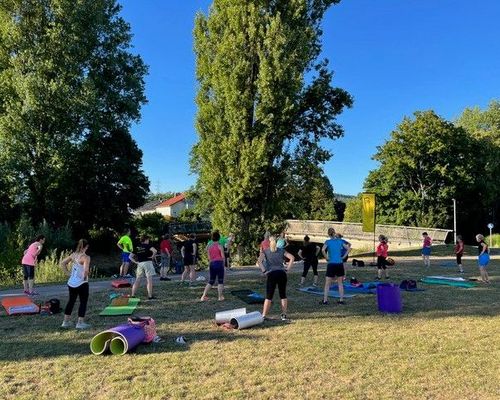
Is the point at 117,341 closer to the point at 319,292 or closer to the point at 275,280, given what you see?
the point at 275,280

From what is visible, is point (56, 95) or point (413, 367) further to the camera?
point (56, 95)

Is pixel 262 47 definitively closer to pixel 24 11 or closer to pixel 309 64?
pixel 309 64

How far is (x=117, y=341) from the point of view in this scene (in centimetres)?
752

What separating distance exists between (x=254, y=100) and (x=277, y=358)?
20140mm

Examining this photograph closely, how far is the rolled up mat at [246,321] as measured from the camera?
9062mm

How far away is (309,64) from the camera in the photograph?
89.2ft

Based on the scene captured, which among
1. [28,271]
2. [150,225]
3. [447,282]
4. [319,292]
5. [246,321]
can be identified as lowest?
[246,321]

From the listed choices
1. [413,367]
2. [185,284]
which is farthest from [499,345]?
[185,284]

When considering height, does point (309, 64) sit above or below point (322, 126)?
above

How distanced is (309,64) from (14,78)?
17.0 meters

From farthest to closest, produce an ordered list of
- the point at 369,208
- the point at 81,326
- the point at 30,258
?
the point at 369,208, the point at 30,258, the point at 81,326

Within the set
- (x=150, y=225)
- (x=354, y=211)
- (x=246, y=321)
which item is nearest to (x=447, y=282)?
(x=246, y=321)

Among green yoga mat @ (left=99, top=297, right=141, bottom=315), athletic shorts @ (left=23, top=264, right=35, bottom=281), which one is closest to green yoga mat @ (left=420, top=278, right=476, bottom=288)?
green yoga mat @ (left=99, top=297, right=141, bottom=315)

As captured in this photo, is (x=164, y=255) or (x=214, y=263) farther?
(x=164, y=255)
